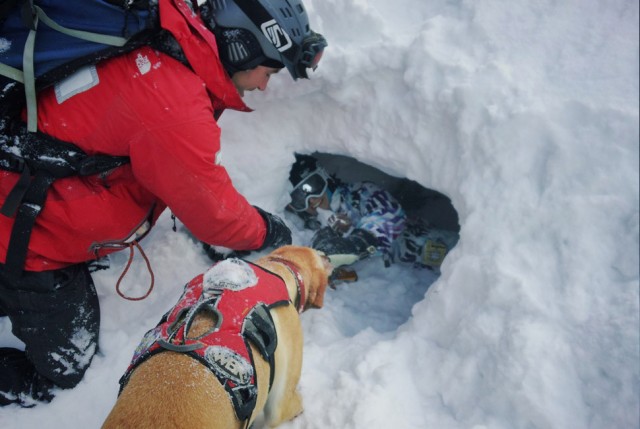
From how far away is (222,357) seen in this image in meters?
1.51

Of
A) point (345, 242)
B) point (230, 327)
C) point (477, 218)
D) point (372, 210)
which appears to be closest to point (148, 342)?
point (230, 327)

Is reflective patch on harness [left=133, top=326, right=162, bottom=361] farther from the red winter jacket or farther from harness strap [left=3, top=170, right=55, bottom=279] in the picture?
harness strap [left=3, top=170, right=55, bottom=279]

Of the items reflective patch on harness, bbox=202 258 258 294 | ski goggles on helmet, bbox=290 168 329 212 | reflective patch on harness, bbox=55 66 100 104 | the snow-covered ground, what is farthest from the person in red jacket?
ski goggles on helmet, bbox=290 168 329 212

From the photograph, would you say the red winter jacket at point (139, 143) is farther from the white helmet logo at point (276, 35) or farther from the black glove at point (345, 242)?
the black glove at point (345, 242)

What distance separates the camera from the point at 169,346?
146 centimetres

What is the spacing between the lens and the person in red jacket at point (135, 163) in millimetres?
1973

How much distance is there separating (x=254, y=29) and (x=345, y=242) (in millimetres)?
2117

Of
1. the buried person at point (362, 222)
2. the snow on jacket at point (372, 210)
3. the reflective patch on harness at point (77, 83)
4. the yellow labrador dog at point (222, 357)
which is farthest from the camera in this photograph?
the snow on jacket at point (372, 210)

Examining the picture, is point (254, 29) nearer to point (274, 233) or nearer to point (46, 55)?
point (46, 55)

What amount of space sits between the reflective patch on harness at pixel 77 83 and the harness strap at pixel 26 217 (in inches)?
15.2

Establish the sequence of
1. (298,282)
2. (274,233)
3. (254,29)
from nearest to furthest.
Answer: (254,29), (298,282), (274,233)

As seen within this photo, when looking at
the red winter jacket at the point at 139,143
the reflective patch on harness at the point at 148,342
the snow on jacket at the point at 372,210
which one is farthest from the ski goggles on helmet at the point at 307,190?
the reflective patch on harness at the point at 148,342

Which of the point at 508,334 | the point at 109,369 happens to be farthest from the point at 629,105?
the point at 109,369

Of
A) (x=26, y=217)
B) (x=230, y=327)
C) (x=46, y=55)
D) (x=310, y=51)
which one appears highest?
(x=46, y=55)
